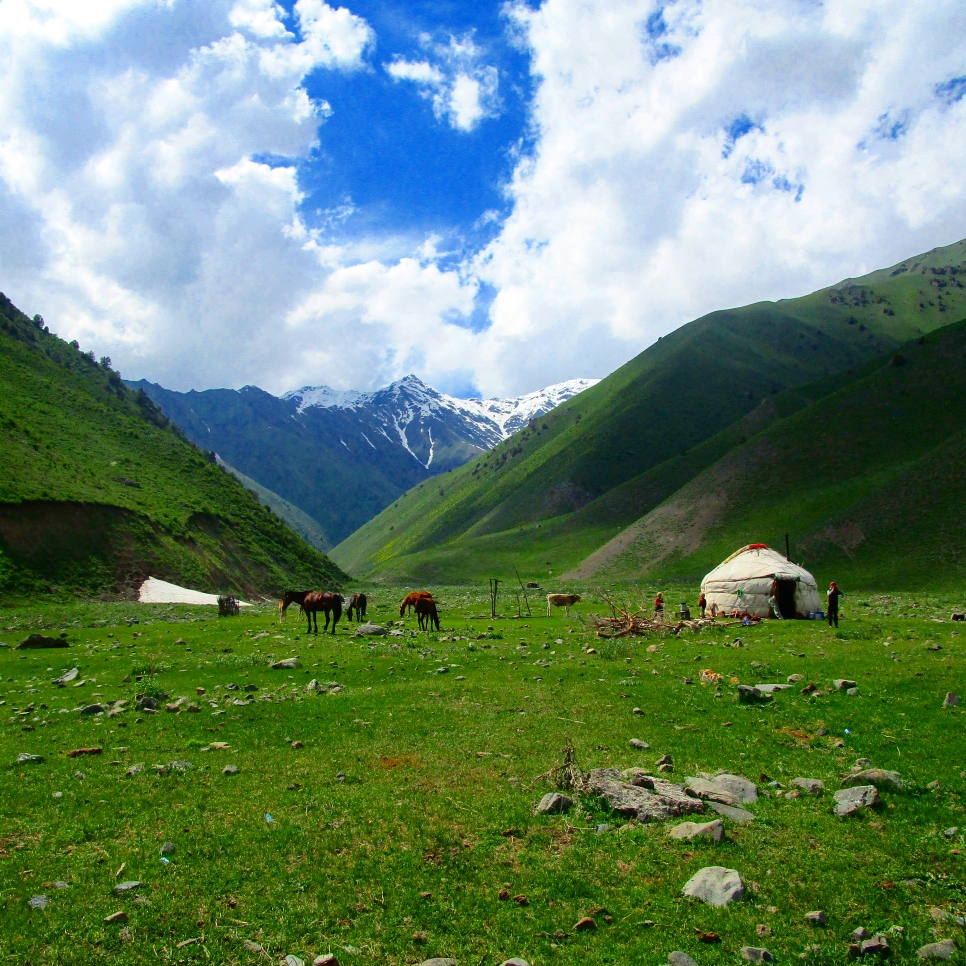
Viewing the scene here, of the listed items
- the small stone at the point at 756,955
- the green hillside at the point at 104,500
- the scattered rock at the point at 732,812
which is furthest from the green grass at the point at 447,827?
the green hillside at the point at 104,500

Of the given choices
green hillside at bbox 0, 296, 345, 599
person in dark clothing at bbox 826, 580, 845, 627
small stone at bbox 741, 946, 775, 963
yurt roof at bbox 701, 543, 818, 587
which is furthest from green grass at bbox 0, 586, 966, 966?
green hillside at bbox 0, 296, 345, 599

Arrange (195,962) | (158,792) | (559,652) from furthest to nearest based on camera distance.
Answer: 1. (559,652)
2. (158,792)
3. (195,962)

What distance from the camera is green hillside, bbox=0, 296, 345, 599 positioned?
180ft

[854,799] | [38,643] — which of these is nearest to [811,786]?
[854,799]

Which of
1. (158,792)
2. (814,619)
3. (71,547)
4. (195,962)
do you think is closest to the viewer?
(195,962)

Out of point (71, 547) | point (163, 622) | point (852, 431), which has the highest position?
point (852, 431)

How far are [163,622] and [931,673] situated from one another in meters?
37.2

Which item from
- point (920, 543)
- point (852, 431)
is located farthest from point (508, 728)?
point (852, 431)

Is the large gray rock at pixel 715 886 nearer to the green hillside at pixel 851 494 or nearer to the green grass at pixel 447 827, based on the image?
the green grass at pixel 447 827

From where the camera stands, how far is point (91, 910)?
6383 mm

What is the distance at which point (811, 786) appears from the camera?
9.63 metres

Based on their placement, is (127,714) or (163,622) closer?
(127,714)

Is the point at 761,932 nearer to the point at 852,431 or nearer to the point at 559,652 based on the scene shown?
the point at 559,652

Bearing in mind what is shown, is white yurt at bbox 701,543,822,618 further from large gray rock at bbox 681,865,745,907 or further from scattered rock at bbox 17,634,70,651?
scattered rock at bbox 17,634,70,651
